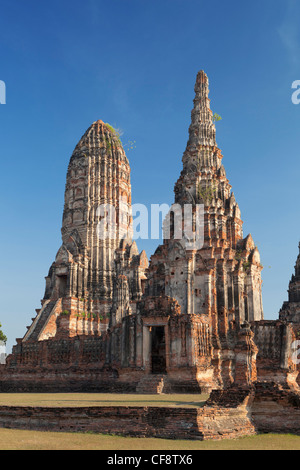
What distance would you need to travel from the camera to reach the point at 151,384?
2450cm

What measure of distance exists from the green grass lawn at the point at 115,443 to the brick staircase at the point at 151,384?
1086 centimetres

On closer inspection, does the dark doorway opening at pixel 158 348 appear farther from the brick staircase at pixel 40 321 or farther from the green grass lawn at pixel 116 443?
the green grass lawn at pixel 116 443

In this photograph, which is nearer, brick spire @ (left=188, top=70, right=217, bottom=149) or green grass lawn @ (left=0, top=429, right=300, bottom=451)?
green grass lawn @ (left=0, top=429, right=300, bottom=451)

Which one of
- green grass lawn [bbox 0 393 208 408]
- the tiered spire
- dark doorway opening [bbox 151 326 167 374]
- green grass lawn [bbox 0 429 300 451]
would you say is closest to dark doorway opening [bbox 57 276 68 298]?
dark doorway opening [bbox 151 326 167 374]

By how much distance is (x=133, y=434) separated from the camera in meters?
13.4

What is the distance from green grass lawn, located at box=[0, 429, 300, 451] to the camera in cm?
1143

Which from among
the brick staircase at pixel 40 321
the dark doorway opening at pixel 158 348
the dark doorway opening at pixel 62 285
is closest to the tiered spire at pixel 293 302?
the dark doorway opening at pixel 62 285

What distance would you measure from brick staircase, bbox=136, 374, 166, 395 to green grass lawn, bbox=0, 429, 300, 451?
1086 cm

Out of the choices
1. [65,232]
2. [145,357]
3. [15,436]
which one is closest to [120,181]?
[65,232]

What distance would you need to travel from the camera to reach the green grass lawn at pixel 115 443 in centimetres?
1143

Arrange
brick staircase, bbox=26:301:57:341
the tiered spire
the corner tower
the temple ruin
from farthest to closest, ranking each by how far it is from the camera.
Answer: the tiered spire
the corner tower
brick staircase, bbox=26:301:57:341
the temple ruin

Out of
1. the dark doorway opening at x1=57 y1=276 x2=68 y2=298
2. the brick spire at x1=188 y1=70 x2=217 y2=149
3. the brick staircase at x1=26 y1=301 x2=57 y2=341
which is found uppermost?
the brick spire at x1=188 y1=70 x2=217 y2=149

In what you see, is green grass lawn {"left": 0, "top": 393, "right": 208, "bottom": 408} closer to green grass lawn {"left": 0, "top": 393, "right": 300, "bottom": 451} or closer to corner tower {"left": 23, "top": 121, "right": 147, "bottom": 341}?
green grass lawn {"left": 0, "top": 393, "right": 300, "bottom": 451}
